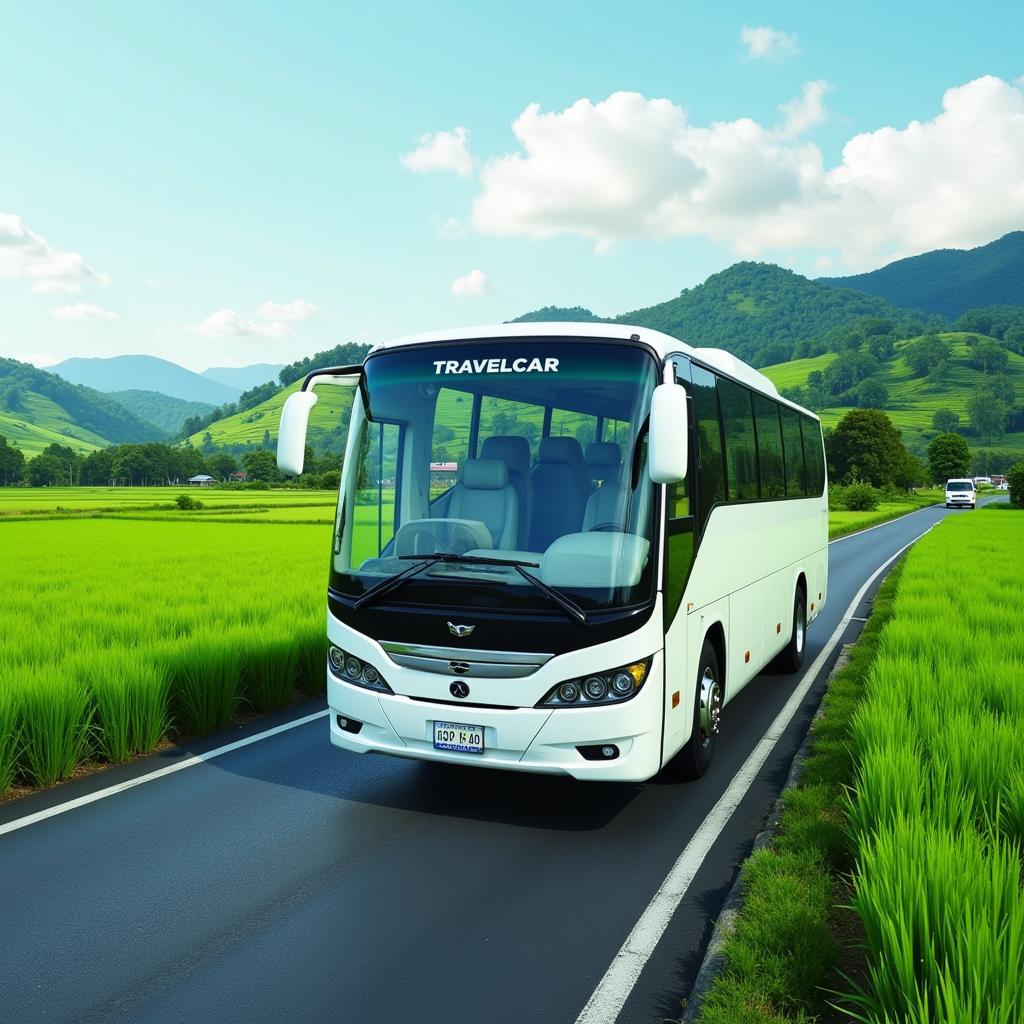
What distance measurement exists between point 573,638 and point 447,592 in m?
0.79

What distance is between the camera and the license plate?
209 inches

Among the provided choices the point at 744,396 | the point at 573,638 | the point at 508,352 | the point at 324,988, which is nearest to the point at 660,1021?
the point at 324,988

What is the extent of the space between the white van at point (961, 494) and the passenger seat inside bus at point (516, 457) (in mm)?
72865

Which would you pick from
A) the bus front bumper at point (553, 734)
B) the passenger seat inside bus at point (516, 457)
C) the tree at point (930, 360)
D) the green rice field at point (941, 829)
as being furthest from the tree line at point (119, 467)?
the tree at point (930, 360)

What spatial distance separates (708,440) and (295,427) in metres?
2.83

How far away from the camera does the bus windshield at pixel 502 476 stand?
530 centimetres

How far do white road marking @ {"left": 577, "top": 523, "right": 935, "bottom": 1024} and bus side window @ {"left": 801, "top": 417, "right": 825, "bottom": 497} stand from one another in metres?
4.46

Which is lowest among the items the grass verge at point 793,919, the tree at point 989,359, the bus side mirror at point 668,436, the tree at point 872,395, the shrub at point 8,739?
the grass verge at point 793,919

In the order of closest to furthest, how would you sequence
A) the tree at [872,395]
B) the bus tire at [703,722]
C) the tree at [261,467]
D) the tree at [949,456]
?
the bus tire at [703,722] < the tree at [261,467] < the tree at [949,456] < the tree at [872,395]

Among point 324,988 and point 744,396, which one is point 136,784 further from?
point 744,396

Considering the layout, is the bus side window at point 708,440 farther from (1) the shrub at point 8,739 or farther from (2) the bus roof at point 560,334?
(1) the shrub at point 8,739

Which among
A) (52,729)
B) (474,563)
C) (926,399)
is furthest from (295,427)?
(926,399)

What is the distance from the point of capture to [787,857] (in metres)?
4.70

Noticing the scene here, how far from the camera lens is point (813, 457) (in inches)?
481
